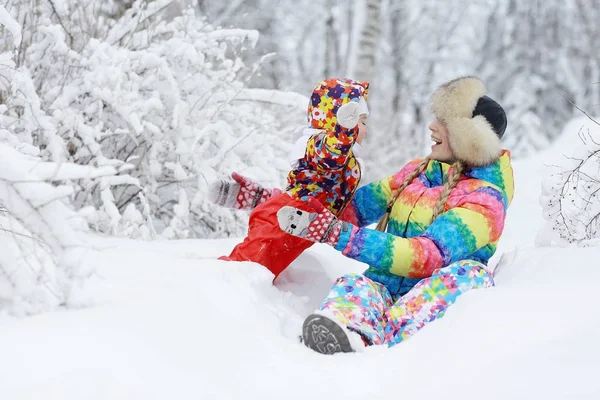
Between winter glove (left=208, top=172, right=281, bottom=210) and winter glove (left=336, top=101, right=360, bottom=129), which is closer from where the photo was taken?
winter glove (left=336, top=101, right=360, bottom=129)

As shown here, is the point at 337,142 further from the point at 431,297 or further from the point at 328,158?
the point at 431,297

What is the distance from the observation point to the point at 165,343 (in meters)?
1.67

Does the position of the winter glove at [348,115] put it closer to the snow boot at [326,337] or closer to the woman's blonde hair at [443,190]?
the woman's blonde hair at [443,190]

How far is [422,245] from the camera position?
2.35 metres

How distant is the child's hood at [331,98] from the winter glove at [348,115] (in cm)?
23

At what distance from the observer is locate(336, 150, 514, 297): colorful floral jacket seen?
2346 mm

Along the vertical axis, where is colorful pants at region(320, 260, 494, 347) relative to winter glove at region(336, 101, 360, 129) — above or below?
below

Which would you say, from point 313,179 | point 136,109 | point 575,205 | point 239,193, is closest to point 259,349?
point 313,179

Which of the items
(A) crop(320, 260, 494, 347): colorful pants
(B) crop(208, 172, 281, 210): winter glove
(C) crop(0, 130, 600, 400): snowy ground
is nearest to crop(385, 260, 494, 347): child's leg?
(A) crop(320, 260, 494, 347): colorful pants

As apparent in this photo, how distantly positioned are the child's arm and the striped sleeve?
0.29 metres

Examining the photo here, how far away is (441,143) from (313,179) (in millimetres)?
566

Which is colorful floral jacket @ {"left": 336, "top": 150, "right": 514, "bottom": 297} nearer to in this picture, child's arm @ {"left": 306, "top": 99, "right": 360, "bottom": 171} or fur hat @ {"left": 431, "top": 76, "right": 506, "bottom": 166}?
fur hat @ {"left": 431, "top": 76, "right": 506, "bottom": 166}

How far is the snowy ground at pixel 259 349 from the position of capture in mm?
1430

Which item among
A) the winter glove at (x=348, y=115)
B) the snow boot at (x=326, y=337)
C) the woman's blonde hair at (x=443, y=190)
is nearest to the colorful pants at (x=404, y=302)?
the snow boot at (x=326, y=337)
